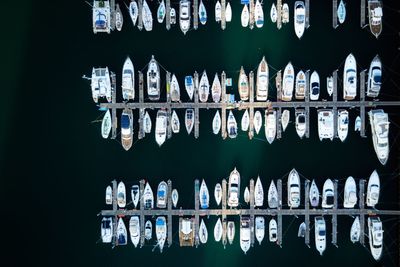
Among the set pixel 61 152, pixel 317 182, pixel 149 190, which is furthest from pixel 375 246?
pixel 61 152

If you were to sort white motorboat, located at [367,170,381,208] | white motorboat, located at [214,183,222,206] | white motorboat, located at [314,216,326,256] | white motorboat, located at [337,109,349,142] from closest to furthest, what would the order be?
1. white motorboat, located at [337,109,349,142]
2. white motorboat, located at [367,170,381,208]
3. white motorboat, located at [314,216,326,256]
4. white motorboat, located at [214,183,222,206]

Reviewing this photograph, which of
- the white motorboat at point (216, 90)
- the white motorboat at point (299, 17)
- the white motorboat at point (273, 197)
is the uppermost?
the white motorboat at point (299, 17)

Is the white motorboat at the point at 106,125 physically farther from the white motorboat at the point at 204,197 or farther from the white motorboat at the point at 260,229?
the white motorboat at the point at 260,229

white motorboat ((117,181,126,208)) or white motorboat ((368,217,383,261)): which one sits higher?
white motorboat ((117,181,126,208))

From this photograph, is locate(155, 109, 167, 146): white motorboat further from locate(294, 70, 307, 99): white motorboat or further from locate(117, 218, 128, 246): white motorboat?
locate(294, 70, 307, 99): white motorboat

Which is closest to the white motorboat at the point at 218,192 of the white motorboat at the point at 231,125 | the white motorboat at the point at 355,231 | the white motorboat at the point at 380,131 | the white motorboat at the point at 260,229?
the white motorboat at the point at 260,229

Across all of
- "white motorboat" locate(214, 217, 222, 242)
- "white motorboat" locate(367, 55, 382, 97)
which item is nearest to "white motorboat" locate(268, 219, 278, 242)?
"white motorboat" locate(214, 217, 222, 242)

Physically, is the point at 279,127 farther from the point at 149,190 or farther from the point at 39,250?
the point at 39,250

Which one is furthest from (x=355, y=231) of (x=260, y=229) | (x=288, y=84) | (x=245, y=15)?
(x=245, y=15)
